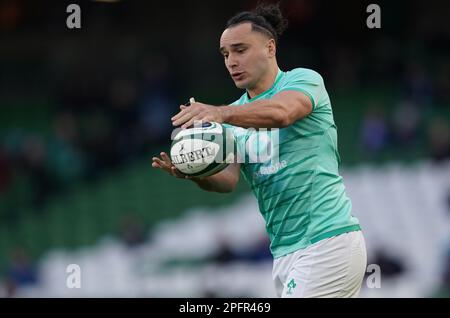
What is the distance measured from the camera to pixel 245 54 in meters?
5.90

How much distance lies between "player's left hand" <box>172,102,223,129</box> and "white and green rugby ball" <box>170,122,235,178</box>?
54 cm

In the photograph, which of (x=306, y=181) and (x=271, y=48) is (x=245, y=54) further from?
(x=306, y=181)

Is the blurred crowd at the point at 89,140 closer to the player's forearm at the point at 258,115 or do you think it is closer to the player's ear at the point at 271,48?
the player's ear at the point at 271,48

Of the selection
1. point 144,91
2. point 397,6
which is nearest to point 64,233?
point 144,91

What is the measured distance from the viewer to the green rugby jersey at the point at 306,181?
18.7 feet

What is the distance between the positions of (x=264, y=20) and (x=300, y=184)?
1165 mm

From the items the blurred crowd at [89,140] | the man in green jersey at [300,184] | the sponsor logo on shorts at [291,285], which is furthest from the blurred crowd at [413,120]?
the sponsor logo on shorts at [291,285]

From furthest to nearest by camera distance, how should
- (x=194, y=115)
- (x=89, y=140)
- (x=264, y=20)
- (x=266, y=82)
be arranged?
(x=89, y=140)
(x=264, y=20)
(x=266, y=82)
(x=194, y=115)

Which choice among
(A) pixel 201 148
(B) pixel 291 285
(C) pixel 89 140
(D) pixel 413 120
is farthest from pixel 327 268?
(C) pixel 89 140

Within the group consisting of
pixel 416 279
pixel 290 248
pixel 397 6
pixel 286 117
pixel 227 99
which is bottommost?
pixel 416 279

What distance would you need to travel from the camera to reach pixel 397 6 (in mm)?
15781

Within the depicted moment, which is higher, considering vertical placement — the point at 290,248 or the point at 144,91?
the point at 144,91
